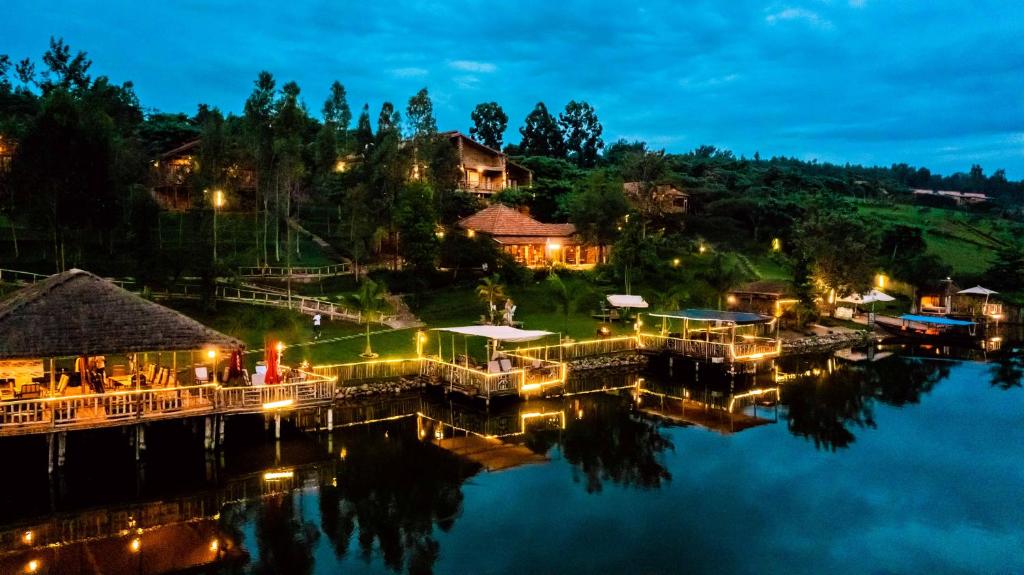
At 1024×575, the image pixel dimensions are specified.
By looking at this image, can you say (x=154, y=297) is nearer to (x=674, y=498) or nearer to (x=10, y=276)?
(x=10, y=276)

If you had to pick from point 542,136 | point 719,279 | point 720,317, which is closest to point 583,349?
point 720,317

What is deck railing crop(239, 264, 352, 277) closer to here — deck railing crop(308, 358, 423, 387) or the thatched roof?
deck railing crop(308, 358, 423, 387)

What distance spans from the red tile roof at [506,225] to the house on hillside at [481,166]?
10.2 m

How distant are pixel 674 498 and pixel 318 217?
160 feet

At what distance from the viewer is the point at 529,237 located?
5447cm

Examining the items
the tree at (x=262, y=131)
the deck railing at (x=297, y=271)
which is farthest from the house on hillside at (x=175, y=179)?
the deck railing at (x=297, y=271)

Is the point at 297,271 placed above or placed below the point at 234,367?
above

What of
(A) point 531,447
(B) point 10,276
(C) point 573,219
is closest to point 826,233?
(C) point 573,219

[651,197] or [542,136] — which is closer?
[651,197]

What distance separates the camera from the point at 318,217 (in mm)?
62500

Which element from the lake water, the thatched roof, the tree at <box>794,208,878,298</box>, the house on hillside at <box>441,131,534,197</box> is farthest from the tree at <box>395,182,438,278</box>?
the tree at <box>794,208,878,298</box>

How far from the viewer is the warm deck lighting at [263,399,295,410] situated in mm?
22631

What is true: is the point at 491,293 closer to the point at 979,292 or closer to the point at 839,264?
the point at 839,264

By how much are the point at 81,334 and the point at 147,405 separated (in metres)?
2.60
